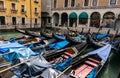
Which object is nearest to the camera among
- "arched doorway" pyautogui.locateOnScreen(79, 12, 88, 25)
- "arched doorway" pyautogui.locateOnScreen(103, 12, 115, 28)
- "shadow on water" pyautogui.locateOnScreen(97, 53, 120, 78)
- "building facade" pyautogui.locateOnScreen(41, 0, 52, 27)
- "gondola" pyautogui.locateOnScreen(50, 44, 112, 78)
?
"gondola" pyautogui.locateOnScreen(50, 44, 112, 78)

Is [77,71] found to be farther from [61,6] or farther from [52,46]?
[61,6]

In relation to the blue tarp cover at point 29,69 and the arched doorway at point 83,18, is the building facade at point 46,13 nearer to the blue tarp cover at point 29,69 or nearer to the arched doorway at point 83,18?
the arched doorway at point 83,18

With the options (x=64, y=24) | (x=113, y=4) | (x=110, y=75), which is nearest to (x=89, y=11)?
(x=113, y=4)

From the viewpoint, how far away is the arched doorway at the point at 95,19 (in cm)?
1786

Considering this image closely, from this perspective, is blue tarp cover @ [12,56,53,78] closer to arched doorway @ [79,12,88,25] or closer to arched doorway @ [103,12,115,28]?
arched doorway @ [103,12,115,28]

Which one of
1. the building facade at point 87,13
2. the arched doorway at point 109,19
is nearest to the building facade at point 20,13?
the building facade at point 87,13

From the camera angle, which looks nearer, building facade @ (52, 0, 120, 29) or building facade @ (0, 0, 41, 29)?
building facade @ (0, 0, 41, 29)

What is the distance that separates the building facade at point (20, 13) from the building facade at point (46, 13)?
1701mm

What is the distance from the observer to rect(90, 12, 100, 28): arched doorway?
17859 mm

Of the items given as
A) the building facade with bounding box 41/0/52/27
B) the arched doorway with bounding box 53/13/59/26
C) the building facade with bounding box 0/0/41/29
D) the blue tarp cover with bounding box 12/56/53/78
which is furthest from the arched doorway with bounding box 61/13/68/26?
the blue tarp cover with bounding box 12/56/53/78

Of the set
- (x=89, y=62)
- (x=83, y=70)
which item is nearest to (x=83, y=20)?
(x=89, y=62)

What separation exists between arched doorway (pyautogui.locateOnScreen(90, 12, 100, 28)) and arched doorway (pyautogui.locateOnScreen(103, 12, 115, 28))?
922 millimetres

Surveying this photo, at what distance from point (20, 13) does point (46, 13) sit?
16.1ft

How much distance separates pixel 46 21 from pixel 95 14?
7.79 m
